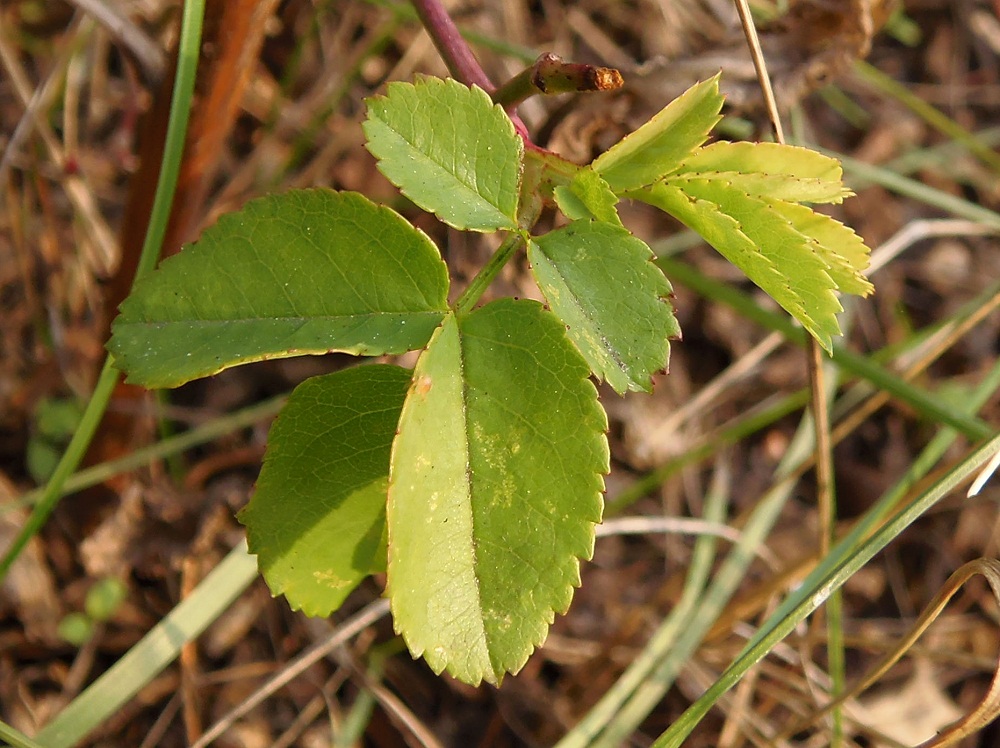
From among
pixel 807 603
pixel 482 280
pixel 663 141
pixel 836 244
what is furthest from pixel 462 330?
pixel 807 603

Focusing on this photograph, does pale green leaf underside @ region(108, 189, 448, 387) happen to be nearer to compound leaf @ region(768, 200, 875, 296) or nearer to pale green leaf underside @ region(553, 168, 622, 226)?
pale green leaf underside @ region(553, 168, 622, 226)

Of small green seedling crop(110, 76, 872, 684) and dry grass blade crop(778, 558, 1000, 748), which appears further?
dry grass blade crop(778, 558, 1000, 748)

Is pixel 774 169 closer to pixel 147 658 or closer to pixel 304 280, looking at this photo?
pixel 304 280

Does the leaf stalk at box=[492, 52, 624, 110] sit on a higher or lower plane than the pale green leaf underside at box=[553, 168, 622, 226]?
higher

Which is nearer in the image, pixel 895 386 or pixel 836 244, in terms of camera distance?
pixel 836 244

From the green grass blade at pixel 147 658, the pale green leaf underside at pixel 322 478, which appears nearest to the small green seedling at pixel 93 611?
the green grass blade at pixel 147 658

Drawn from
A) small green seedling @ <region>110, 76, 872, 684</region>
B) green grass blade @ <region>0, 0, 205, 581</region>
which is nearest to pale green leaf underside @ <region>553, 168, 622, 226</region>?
small green seedling @ <region>110, 76, 872, 684</region>
